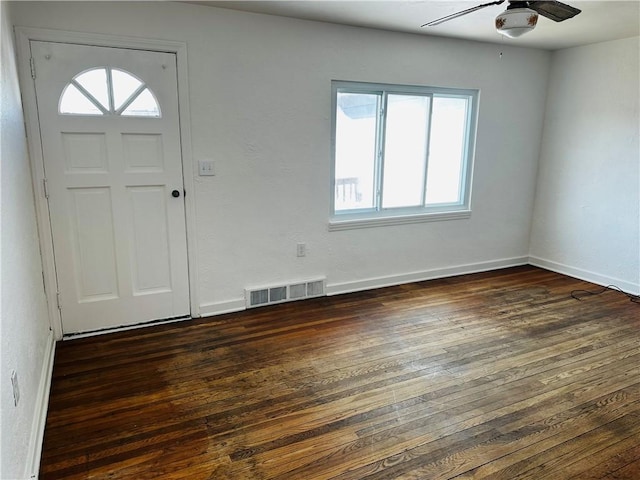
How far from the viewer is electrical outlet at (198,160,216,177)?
3295mm

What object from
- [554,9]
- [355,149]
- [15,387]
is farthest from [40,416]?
[554,9]

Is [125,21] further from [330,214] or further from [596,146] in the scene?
Answer: [596,146]

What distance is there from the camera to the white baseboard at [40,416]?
180cm

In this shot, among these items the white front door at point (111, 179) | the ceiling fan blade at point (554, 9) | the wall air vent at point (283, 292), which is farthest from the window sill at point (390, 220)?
the ceiling fan blade at point (554, 9)

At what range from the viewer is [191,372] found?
106 inches

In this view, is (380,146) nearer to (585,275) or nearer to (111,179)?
(111,179)

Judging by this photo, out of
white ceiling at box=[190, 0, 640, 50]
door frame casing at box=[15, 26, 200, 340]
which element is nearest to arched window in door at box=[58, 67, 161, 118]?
door frame casing at box=[15, 26, 200, 340]

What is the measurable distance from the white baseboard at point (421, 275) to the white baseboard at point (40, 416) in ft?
7.41

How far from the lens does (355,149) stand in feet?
13.2

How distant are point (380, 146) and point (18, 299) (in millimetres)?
3116

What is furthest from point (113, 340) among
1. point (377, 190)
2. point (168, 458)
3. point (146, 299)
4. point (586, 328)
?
point (586, 328)

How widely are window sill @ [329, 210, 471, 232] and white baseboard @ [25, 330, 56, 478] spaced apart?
235 centimetres

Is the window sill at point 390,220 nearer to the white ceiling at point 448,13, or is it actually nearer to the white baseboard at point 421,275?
the white baseboard at point 421,275

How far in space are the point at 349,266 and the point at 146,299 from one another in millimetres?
1820
